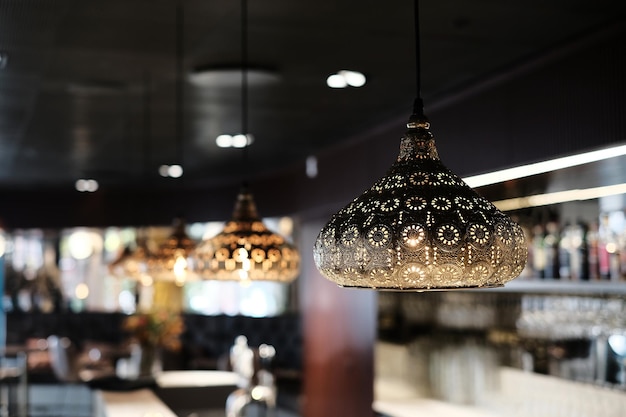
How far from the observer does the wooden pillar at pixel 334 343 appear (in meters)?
7.25

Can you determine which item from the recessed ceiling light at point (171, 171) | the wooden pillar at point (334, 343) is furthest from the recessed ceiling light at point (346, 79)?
the recessed ceiling light at point (171, 171)

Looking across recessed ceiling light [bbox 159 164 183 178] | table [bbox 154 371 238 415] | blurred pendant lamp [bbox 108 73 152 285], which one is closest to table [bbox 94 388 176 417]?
table [bbox 154 371 238 415]

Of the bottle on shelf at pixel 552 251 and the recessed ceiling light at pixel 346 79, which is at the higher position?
the recessed ceiling light at pixel 346 79

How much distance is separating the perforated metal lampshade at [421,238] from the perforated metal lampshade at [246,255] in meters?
1.30

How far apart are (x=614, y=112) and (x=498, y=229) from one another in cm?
205

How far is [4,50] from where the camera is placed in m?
4.03

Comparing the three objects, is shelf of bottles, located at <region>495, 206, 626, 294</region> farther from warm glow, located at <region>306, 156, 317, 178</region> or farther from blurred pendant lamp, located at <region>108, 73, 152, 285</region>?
warm glow, located at <region>306, 156, 317, 178</region>

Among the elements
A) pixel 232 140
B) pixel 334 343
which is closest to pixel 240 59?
pixel 232 140

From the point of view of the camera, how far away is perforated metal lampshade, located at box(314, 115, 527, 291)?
1.72 metres

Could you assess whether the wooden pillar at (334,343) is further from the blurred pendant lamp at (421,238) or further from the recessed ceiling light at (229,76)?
the blurred pendant lamp at (421,238)

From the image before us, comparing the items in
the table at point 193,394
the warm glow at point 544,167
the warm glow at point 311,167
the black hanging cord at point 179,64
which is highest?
the black hanging cord at point 179,64

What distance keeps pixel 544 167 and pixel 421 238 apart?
2748 millimetres

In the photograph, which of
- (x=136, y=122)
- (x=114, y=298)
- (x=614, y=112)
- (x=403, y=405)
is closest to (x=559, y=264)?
(x=614, y=112)

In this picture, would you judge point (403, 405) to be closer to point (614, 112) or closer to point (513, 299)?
point (513, 299)
